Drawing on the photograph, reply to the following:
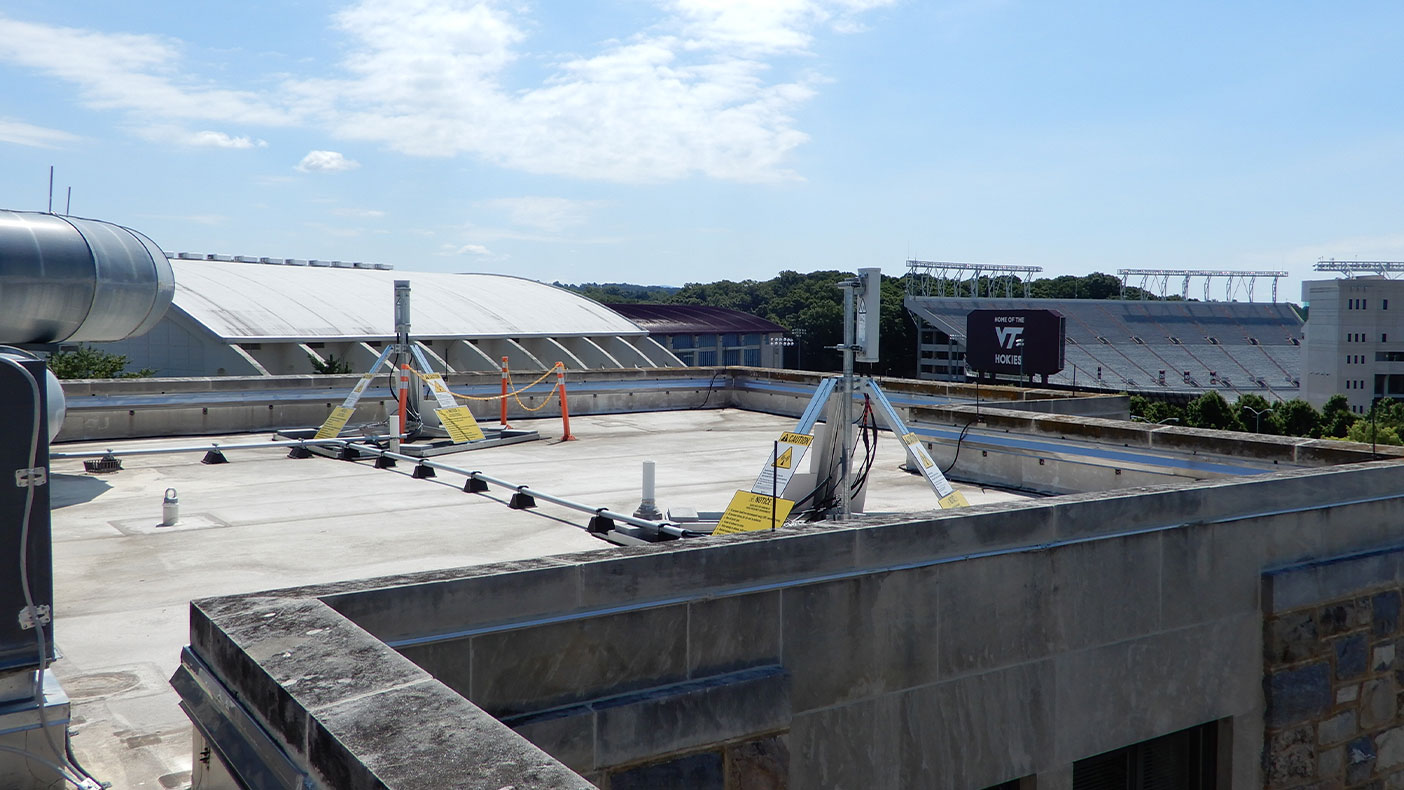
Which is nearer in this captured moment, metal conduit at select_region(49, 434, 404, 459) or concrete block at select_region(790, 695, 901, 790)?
concrete block at select_region(790, 695, 901, 790)

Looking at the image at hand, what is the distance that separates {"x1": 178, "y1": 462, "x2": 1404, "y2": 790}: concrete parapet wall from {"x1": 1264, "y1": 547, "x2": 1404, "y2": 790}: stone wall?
7.2 inches

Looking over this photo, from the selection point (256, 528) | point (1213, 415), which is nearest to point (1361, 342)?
point (1213, 415)

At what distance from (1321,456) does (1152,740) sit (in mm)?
3764

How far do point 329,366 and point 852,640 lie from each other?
124 feet

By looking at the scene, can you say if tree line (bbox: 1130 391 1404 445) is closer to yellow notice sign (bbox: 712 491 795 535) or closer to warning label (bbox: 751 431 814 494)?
warning label (bbox: 751 431 814 494)

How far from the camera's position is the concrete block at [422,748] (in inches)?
105

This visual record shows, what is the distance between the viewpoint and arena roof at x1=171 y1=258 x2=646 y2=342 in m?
43.8

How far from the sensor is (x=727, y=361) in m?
85.2

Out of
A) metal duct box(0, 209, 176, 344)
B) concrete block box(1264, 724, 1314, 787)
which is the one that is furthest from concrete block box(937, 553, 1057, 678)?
metal duct box(0, 209, 176, 344)

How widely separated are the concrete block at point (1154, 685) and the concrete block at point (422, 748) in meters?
5.02

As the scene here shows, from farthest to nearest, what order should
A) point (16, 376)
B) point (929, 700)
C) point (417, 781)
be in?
point (929, 700), point (16, 376), point (417, 781)

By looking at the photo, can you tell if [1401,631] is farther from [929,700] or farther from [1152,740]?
[929,700]

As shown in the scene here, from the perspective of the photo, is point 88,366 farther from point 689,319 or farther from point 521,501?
point 689,319

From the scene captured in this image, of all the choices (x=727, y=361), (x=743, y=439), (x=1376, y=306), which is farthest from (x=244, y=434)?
(x=1376, y=306)
